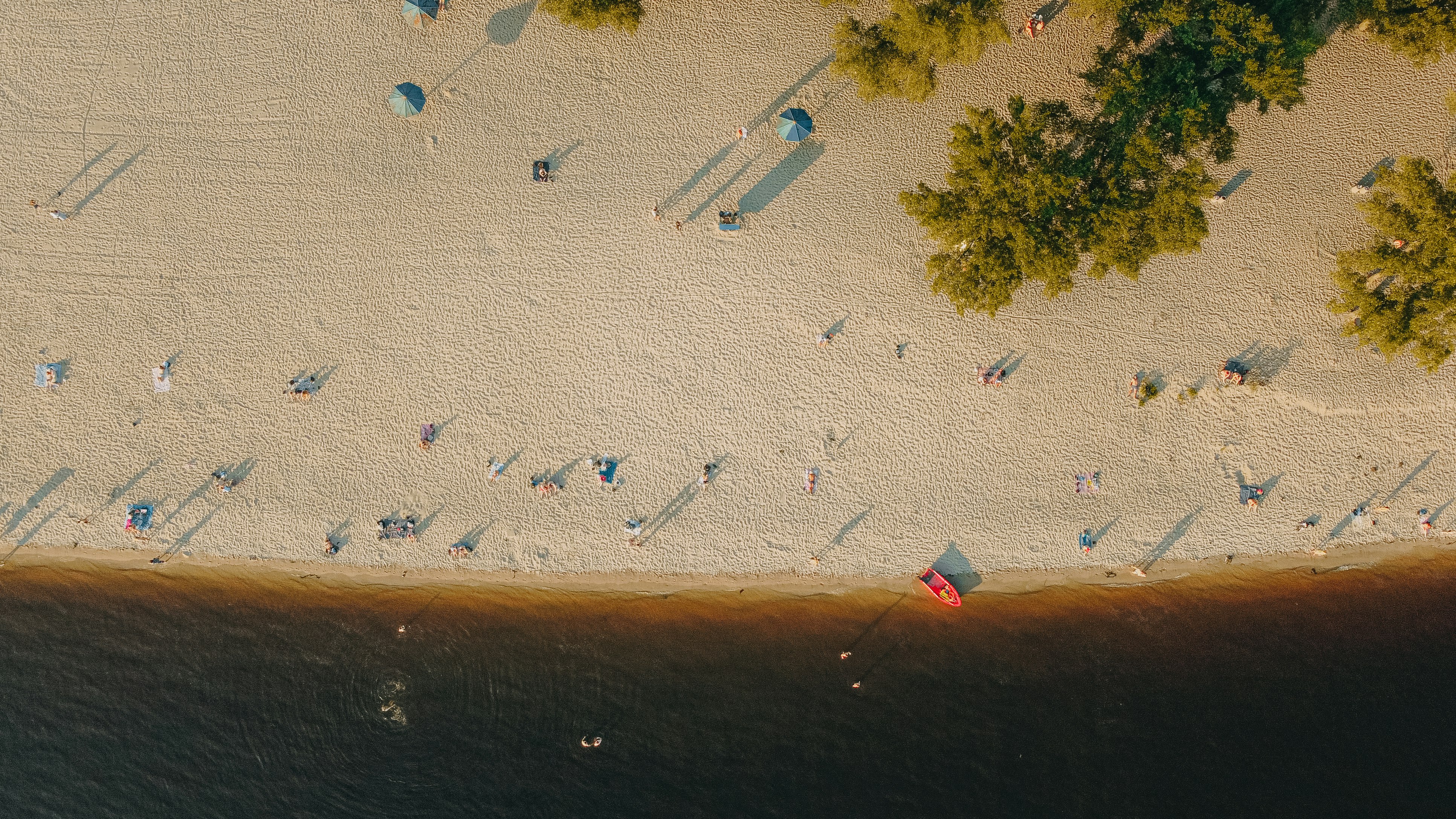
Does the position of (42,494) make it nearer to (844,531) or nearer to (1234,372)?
(844,531)

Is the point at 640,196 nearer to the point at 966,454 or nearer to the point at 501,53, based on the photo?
the point at 501,53

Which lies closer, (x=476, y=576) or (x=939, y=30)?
(x=939, y=30)

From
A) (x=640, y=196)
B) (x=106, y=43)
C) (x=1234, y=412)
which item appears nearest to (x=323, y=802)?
(x=640, y=196)

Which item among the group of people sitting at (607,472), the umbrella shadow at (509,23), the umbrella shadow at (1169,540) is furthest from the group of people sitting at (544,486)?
the umbrella shadow at (1169,540)

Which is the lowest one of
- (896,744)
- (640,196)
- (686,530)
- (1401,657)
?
(1401,657)

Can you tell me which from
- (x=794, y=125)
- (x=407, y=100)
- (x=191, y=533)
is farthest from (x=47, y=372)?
(x=794, y=125)

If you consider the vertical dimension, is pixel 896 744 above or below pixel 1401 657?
above

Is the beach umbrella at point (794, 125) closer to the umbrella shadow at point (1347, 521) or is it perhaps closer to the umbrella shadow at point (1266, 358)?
the umbrella shadow at point (1266, 358)
